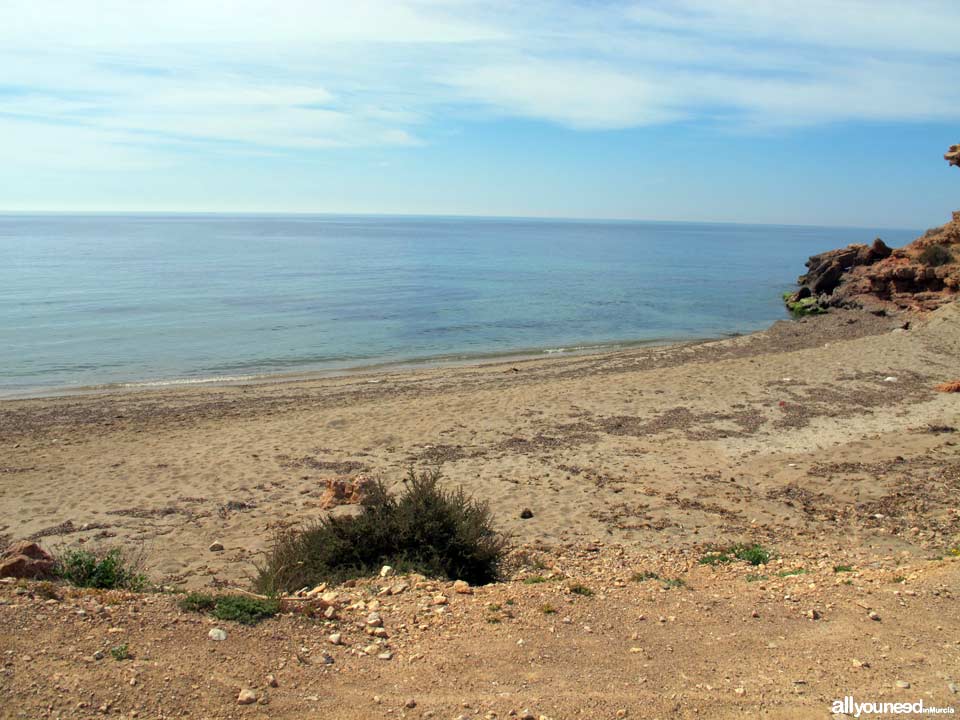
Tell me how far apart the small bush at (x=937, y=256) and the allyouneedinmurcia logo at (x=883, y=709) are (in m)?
34.5

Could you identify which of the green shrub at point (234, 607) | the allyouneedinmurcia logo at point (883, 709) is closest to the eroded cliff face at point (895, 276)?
the allyouneedinmurcia logo at point (883, 709)

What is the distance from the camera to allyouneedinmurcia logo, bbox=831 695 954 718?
4.43 metres

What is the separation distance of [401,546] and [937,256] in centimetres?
3480

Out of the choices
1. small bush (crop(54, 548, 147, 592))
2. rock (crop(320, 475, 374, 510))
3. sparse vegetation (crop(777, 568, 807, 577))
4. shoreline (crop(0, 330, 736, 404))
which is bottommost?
shoreline (crop(0, 330, 736, 404))

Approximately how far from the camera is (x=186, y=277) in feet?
186

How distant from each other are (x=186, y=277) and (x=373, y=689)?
57.2 meters

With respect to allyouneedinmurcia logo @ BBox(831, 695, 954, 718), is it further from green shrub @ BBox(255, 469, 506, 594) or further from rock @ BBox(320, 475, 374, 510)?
rock @ BBox(320, 475, 374, 510)

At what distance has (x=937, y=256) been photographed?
110 ft

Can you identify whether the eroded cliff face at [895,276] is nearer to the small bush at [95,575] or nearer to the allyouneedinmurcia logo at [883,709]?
the allyouneedinmurcia logo at [883,709]

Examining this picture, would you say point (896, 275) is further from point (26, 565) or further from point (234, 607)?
point (26, 565)

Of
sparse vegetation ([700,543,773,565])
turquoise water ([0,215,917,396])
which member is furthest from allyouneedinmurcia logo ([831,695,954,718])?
turquoise water ([0,215,917,396])

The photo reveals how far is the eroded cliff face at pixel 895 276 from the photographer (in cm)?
3183

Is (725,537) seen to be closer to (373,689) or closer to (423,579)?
(423,579)

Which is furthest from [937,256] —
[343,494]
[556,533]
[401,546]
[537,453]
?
[401,546]
